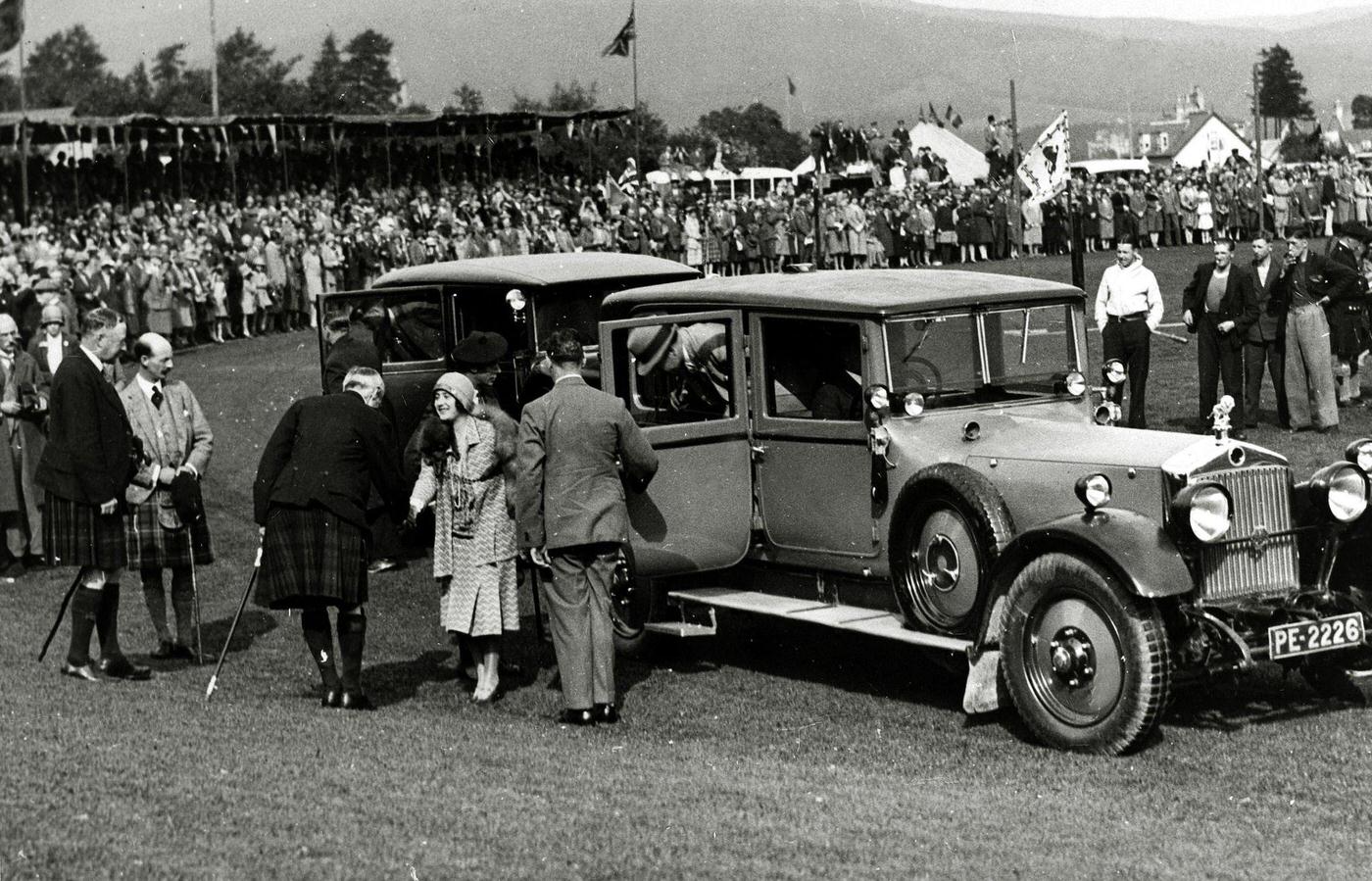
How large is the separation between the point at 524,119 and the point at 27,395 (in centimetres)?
3415

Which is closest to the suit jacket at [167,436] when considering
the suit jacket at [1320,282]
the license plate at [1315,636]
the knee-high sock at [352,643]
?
the knee-high sock at [352,643]

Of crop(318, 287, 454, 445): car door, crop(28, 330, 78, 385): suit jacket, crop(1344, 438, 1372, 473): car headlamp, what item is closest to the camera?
Answer: crop(1344, 438, 1372, 473): car headlamp

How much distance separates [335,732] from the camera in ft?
29.3

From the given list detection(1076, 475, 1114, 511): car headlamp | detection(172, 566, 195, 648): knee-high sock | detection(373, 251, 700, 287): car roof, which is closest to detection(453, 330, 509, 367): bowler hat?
detection(172, 566, 195, 648): knee-high sock

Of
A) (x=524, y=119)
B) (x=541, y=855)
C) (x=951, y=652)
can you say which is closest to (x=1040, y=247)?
(x=524, y=119)

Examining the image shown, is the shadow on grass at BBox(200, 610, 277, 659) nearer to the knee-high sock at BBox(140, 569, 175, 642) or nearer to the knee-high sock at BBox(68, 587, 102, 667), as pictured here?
the knee-high sock at BBox(140, 569, 175, 642)

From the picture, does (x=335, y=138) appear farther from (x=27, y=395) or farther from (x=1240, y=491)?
(x=1240, y=491)

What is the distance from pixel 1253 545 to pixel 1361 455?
2.43ft

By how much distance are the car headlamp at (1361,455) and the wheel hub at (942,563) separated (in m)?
1.85

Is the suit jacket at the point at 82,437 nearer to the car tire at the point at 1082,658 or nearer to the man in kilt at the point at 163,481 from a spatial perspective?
the man in kilt at the point at 163,481

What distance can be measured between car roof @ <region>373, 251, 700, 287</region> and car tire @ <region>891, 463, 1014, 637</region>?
547 centimetres

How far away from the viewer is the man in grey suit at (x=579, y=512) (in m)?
9.40

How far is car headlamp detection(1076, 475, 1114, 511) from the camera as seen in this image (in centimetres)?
843

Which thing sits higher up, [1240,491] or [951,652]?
[1240,491]
